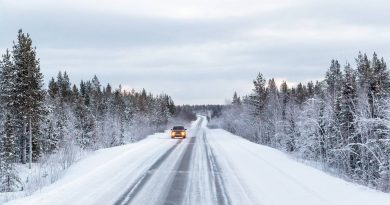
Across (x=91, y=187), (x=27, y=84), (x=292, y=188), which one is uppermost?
(x=27, y=84)

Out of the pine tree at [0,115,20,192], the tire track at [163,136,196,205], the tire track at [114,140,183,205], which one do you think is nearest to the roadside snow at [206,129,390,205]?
the tire track at [163,136,196,205]

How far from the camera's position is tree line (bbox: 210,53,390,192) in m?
24.8

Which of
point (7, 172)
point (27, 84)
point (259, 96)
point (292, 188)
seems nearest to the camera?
point (292, 188)

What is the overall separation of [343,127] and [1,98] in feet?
92.2

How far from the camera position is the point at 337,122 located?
111 feet

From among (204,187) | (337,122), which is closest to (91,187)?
(204,187)

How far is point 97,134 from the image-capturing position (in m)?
60.9

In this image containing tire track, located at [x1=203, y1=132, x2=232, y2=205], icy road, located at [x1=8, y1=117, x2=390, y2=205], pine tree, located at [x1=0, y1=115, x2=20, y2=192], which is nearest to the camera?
icy road, located at [x1=8, y1=117, x2=390, y2=205]

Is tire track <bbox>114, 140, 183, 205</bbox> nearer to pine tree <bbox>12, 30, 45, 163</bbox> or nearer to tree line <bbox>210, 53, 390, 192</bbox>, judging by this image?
tree line <bbox>210, 53, 390, 192</bbox>

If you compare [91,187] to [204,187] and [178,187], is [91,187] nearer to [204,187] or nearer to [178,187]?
[178,187]

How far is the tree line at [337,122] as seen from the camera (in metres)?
24.8

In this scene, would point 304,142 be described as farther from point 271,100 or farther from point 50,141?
point 271,100

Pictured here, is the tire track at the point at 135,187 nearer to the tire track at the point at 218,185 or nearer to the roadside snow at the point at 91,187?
the roadside snow at the point at 91,187

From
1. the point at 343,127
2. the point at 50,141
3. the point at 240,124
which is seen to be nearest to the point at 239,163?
the point at 343,127
